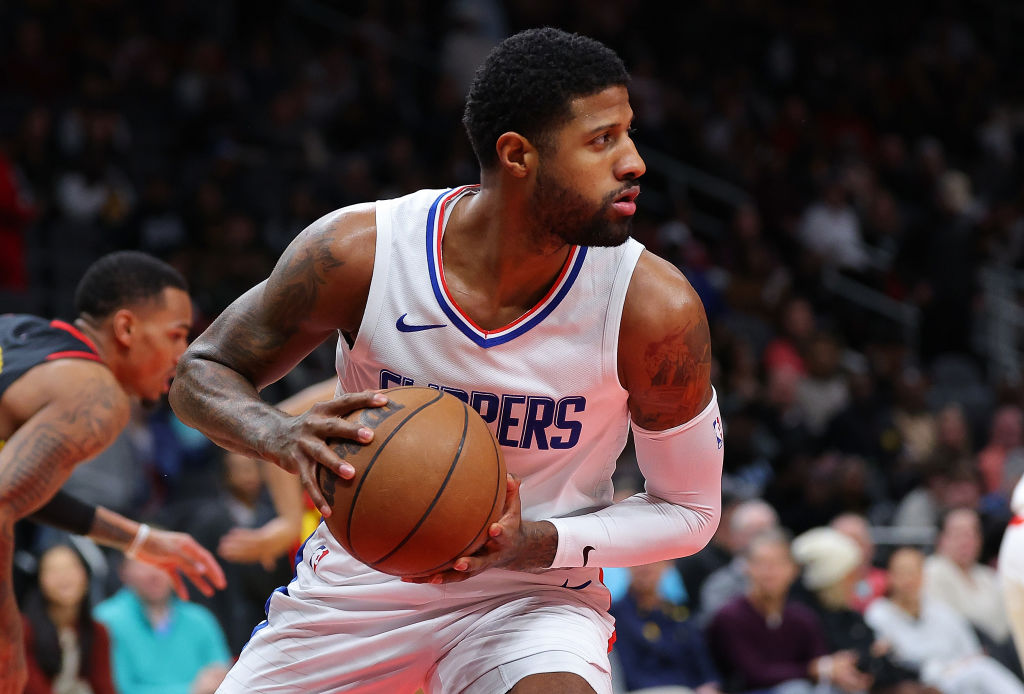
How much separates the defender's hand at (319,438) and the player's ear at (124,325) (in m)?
1.72

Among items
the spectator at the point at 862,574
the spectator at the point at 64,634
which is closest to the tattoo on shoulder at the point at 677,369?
the spectator at the point at 64,634

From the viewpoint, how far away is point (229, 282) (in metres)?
9.21

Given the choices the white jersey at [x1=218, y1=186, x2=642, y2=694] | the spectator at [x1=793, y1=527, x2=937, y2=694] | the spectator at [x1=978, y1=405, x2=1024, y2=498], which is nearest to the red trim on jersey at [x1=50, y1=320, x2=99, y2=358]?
the white jersey at [x1=218, y1=186, x2=642, y2=694]

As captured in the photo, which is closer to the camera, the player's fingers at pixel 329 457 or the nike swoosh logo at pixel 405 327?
the player's fingers at pixel 329 457

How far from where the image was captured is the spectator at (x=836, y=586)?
24.2 feet

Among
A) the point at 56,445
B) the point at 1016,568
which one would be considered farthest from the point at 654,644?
the point at 56,445

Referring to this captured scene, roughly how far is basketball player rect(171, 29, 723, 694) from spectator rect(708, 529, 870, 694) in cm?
393

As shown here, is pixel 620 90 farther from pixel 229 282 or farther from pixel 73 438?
pixel 229 282

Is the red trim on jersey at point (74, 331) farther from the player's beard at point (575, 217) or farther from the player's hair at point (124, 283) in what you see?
the player's beard at point (575, 217)

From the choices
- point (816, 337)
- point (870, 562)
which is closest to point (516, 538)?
point (870, 562)

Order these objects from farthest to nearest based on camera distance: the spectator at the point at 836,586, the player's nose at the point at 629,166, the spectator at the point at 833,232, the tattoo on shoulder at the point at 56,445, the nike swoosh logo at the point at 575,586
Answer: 1. the spectator at the point at 833,232
2. the spectator at the point at 836,586
3. the tattoo on shoulder at the point at 56,445
4. the nike swoosh logo at the point at 575,586
5. the player's nose at the point at 629,166

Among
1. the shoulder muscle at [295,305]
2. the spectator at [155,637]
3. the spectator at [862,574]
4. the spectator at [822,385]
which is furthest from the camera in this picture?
the spectator at [822,385]

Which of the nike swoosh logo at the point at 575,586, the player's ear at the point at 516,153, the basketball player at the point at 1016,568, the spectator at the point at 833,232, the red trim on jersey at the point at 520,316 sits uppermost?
the player's ear at the point at 516,153

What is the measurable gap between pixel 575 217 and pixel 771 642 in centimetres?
465
